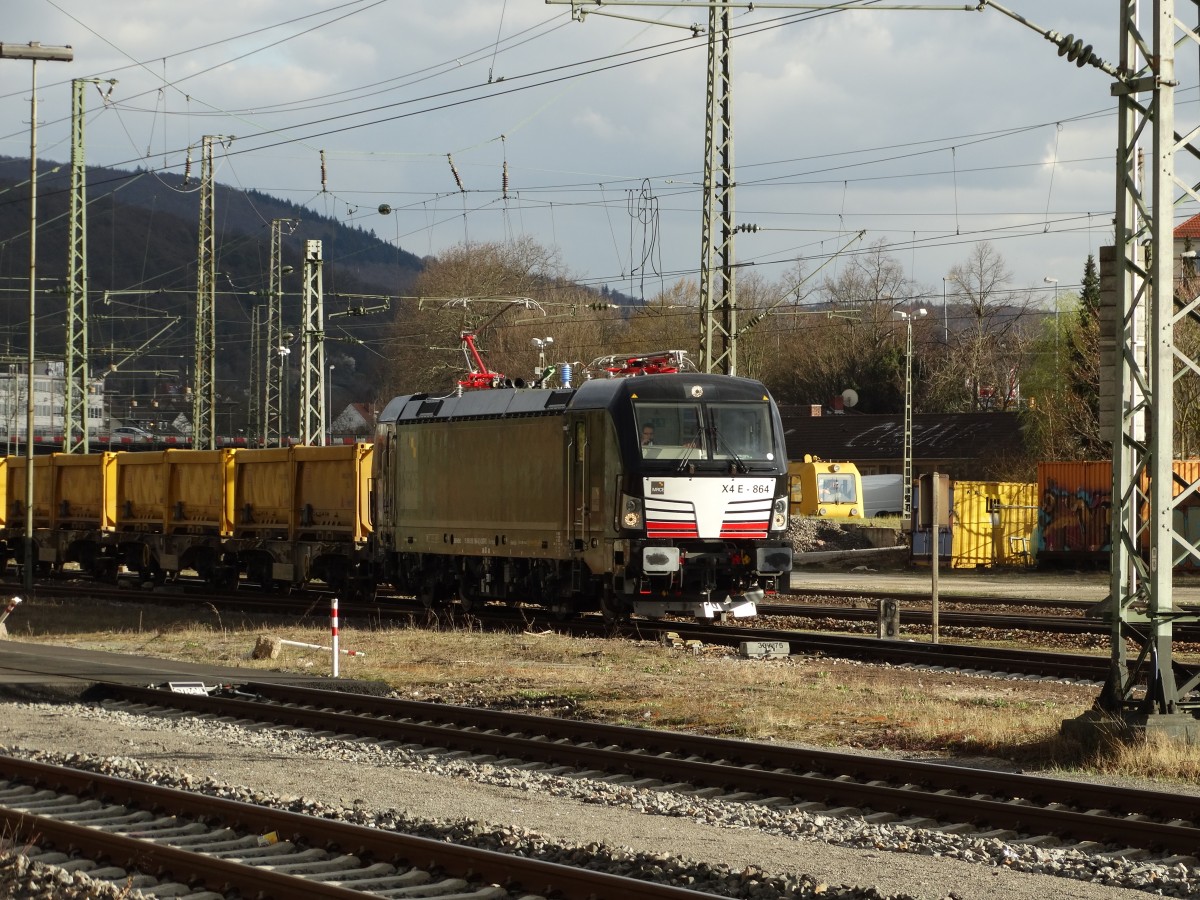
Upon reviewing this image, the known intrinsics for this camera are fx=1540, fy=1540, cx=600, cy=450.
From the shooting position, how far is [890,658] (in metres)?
19.0

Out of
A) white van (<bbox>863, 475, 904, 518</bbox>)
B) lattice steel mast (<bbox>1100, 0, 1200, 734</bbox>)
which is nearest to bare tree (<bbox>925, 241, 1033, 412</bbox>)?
white van (<bbox>863, 475, 904, 518</bbox>)

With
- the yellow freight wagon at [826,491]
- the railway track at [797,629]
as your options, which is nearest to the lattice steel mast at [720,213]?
the railway track at [797,629]

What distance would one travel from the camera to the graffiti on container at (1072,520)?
39938mm

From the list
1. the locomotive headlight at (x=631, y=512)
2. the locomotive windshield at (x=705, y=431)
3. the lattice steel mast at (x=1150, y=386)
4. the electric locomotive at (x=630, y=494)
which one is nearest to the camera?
the lattice steel mast at (x=1150, y=386)

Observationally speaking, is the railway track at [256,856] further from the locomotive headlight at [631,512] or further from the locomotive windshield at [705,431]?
the locomotive windshield at [705,431]

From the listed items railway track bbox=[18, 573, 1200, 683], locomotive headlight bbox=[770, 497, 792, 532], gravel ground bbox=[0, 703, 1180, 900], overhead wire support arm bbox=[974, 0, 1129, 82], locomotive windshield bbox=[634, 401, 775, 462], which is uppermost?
overhead wire support arm bbox=[974, 0, 1129, 82]

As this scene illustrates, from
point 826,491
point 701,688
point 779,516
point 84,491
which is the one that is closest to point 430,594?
point 779,516

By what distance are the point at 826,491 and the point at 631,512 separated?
1492 inches

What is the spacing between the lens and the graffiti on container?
1572 inches

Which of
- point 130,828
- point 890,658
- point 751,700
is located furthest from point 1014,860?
point 890,658

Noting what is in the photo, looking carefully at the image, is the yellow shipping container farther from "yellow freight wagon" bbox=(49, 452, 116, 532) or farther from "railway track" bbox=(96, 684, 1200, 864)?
"railway track" bbox=(96, 684, 1200, 864)

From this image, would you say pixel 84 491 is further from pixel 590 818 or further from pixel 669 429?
pixel 590 818

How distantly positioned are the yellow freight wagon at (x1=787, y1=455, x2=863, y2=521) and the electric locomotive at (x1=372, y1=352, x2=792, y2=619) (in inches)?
1336

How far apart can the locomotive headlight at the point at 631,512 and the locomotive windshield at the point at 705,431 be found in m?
0.64
